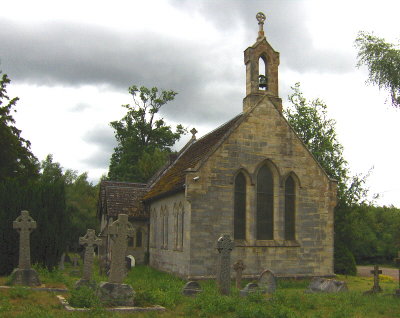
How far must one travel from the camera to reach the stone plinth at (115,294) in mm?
11828

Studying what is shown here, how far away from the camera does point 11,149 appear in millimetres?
27875

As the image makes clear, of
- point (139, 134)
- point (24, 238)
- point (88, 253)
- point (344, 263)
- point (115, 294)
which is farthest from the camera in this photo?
point (139, 134)

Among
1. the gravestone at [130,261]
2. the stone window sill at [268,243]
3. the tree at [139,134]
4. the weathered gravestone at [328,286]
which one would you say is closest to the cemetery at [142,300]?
the weathered gravestone at [328,286]

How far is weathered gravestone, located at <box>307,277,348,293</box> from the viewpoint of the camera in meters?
17.3

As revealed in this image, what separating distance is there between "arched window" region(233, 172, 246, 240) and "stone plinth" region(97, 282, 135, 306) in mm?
10112

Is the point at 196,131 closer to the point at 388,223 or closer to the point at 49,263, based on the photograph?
the point at 49,263

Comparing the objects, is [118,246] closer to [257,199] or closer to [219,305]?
[219,305]

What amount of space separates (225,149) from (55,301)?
1143 centimetres

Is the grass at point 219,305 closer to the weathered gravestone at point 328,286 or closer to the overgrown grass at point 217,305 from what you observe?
the overgrown grass at point 217,305

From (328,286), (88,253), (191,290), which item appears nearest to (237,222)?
(328,286)

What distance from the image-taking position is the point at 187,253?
68.5 feet

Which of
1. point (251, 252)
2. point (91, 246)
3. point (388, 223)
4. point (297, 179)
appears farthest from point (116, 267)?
point (388, 223)

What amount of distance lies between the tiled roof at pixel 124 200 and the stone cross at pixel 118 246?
1732 cm

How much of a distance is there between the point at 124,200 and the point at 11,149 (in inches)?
313
